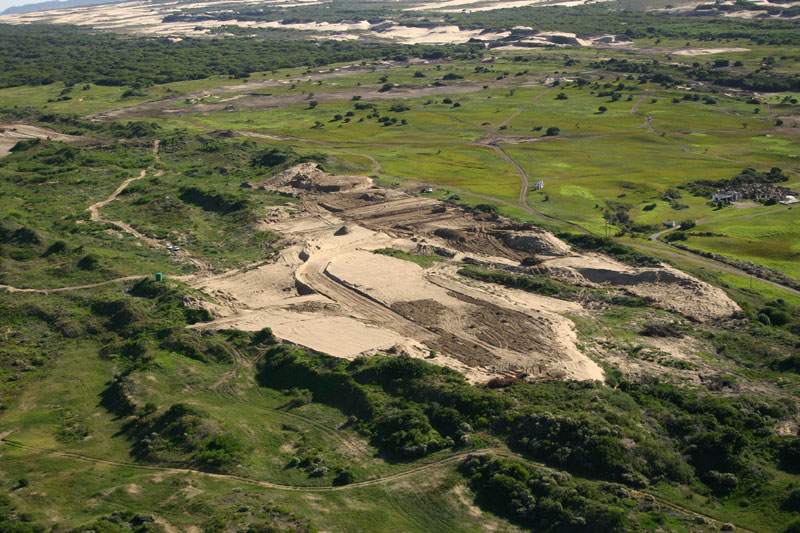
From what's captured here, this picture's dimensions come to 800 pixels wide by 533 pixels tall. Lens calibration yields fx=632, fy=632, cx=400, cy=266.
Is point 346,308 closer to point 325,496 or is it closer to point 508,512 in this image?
point 325,496

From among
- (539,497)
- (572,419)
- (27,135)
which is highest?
(27,135)

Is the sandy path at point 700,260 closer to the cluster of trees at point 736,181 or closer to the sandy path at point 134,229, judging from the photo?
the cluster of trees at point 736,181

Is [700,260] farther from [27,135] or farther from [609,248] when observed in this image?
[27,135]

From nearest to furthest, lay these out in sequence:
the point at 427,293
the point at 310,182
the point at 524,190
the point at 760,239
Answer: the point at 427,293 → the point at 760,239 → the point at 310,182 → the point at 524,190

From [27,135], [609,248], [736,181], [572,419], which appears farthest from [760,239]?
[27,135]

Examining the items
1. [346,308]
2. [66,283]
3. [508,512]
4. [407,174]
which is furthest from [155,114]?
[508,512]
